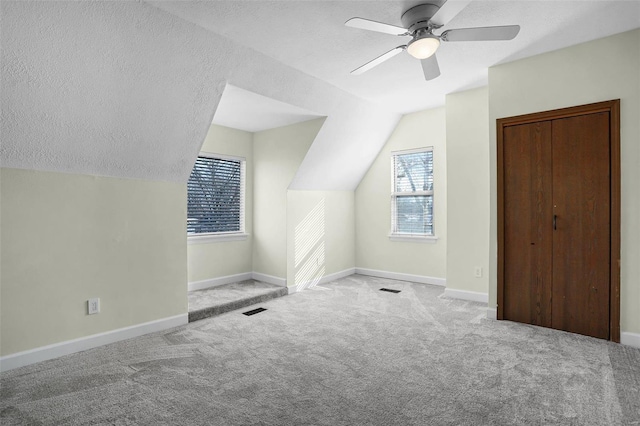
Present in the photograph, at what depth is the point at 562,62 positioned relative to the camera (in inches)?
127

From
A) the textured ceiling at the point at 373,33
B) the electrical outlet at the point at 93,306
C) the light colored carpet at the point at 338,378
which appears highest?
the textured ceiling at the point at 373,33

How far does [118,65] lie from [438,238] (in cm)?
434

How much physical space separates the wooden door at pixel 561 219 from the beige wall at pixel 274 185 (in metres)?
2.40

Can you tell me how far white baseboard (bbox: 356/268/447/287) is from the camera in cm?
509

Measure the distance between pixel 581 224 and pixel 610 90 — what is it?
3.87 feet

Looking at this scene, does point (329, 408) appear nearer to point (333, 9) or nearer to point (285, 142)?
point (333, 9)

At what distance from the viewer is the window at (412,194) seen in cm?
522

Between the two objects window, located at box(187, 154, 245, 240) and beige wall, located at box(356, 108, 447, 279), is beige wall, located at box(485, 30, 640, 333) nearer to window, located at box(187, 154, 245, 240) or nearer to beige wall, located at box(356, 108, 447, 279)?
beige wall, located at box(356, 108, 447, 279)

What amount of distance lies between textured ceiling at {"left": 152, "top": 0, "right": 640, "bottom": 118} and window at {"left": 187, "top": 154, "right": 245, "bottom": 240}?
1.97 metres

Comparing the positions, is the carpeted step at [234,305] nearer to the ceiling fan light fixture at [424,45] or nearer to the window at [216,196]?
the window at [216,196]

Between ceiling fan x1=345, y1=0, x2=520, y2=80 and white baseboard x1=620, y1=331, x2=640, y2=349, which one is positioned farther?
white baseboard x1=620, y1=331, x2=640, y2=349

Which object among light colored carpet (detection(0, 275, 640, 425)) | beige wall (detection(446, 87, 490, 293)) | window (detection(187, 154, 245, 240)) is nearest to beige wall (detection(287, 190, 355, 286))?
window (detection(187, 154, 245, 240))

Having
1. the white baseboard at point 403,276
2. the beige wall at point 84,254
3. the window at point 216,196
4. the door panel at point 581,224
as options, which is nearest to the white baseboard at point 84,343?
the beige wall at point 84,254

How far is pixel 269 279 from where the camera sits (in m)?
5.02
